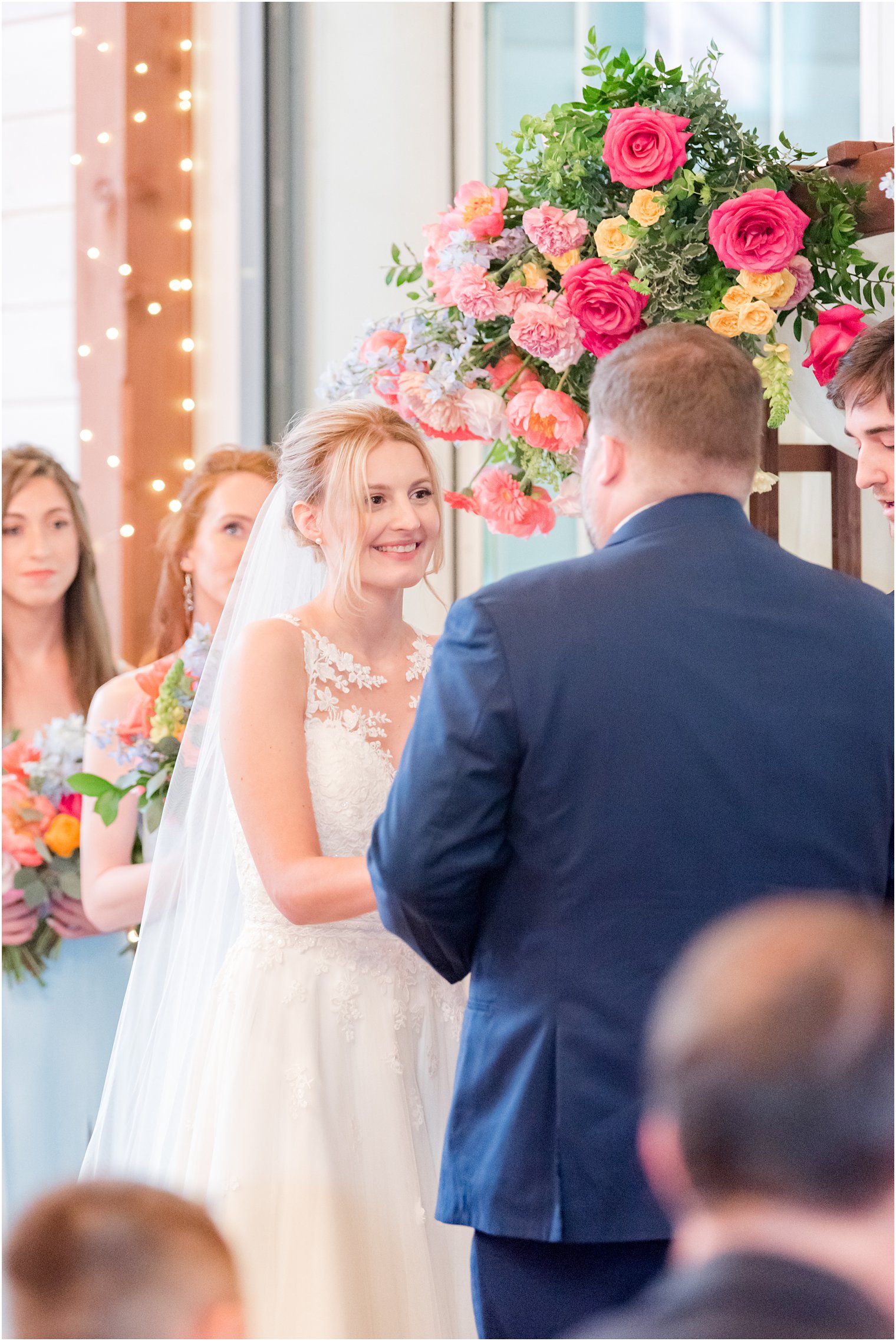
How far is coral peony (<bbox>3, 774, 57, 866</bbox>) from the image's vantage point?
9.32 ft

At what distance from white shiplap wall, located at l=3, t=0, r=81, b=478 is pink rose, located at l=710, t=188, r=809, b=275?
A: 288 centimetres

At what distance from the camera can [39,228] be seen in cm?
433

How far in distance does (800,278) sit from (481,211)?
19.9 inches

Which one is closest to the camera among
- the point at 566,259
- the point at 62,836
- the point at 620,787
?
the point at 620,787

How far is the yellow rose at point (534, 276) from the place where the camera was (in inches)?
81.0

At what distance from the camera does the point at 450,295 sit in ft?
6.79

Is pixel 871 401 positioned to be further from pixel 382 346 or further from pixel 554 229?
pixel 382 346

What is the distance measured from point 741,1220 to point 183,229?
4.09m

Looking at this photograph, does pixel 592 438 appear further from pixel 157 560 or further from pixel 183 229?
pixel 183 229

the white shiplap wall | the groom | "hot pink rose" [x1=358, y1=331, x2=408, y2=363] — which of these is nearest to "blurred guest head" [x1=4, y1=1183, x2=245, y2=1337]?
the groom

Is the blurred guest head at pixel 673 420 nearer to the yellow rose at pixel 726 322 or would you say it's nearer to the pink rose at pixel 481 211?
the yellow rose at pixel 726 322

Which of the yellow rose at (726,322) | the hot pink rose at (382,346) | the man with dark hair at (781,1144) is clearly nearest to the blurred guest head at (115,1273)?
the man with dark hair at (781,1144)

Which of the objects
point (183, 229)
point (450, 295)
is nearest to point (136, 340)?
point (183, 229)

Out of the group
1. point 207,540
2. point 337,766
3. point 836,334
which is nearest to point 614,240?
point 836,334
